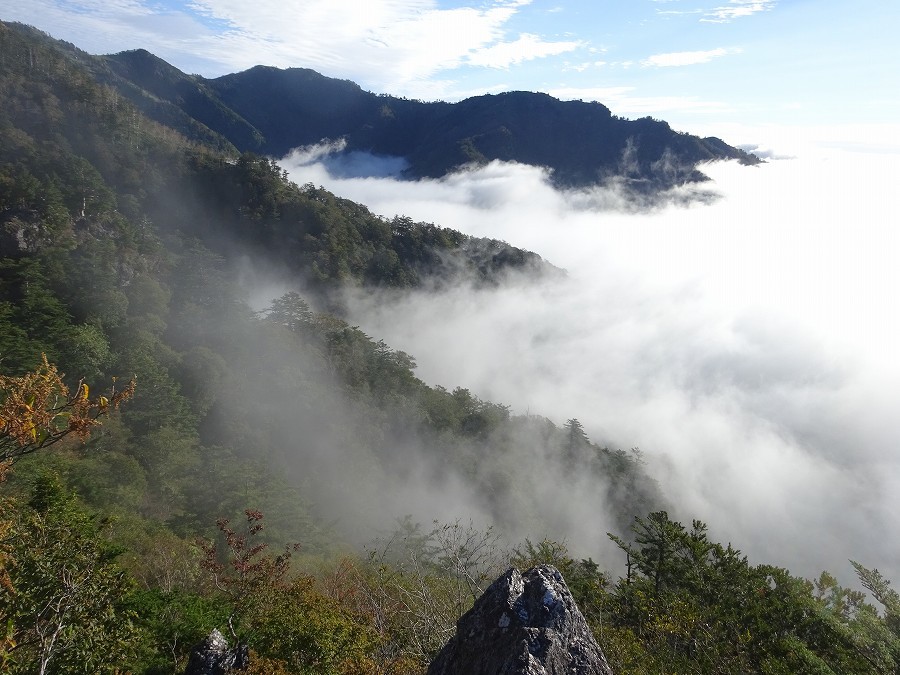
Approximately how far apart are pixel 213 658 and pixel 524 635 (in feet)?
34.3

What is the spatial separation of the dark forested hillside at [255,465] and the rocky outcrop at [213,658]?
0.66 metres

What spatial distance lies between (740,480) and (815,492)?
31.6 meters

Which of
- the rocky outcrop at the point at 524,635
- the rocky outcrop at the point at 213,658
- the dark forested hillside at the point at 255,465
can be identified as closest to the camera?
the rocky outcrop at the point at 524,635

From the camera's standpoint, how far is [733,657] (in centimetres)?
1454

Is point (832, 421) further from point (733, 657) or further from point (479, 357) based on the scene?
point (733, 657)

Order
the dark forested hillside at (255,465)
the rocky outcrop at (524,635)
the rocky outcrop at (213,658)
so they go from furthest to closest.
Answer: the dark forested hillside at (255,465) < the rocky outcrop at (213,658) < the rocky outcrop at (524,635)

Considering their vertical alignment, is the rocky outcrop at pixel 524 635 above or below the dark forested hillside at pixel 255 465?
above

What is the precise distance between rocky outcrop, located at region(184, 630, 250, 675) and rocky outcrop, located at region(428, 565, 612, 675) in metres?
8.75

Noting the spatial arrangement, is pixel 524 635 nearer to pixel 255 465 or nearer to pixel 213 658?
pixel 213 658

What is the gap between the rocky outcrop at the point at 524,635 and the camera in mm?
5918

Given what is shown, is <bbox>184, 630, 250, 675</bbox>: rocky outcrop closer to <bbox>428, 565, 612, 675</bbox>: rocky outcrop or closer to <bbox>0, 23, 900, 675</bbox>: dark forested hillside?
<bbox>0, 23, 900, 675</bbox>: dark forested hillside

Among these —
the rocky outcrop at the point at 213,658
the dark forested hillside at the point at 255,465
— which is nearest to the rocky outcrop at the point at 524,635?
the dark forested hillside at the point at 255,465

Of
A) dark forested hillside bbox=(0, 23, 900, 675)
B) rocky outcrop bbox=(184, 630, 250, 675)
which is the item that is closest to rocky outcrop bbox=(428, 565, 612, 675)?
dark forested hillside bbox=(0, 23, 900, 675)

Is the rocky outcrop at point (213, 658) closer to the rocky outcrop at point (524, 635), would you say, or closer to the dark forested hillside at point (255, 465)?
the dark forested hillside at point (255, 465)
